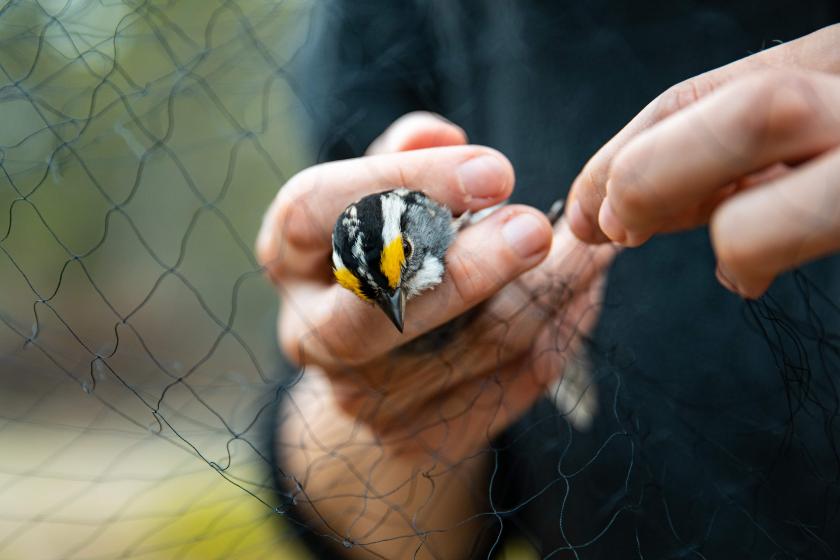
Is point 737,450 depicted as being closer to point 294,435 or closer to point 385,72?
point 294,435

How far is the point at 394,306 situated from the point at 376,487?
A: 0.37 m

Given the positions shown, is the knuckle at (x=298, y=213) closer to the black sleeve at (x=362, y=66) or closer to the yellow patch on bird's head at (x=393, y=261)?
the yellow patch on bird's head at (x=393, y=261)

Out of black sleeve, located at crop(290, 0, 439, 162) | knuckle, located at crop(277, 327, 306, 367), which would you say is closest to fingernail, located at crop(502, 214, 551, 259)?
knuckle, located at crop(277, 327, 306, 367)

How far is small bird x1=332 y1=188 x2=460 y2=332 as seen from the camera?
0.93 meters

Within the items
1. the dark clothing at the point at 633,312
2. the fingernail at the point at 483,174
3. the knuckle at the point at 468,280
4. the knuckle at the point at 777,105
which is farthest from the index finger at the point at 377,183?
the knuckle at the point at 777,105

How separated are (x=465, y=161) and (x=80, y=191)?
2.17 metres

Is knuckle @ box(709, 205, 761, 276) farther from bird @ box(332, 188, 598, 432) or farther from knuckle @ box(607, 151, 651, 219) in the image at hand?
bird @ box(332, 188, 598, 432)

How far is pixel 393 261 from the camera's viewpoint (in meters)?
0.97

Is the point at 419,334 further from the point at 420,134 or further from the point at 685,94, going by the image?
the point at 685,94

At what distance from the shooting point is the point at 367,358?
0.97m

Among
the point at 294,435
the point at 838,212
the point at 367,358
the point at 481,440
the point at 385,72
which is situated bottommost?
the point at 481,440

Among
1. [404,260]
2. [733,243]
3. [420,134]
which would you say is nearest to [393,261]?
[404,260]

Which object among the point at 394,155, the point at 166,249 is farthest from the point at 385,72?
the point at 166,249

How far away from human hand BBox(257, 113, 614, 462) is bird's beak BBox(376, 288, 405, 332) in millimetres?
38
